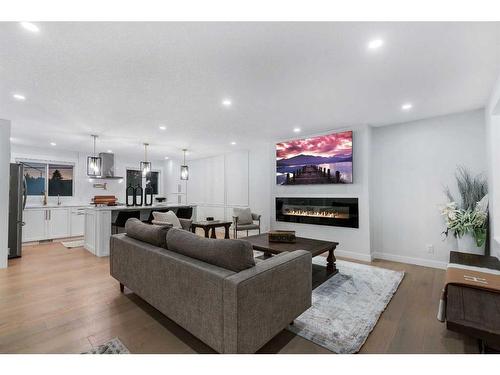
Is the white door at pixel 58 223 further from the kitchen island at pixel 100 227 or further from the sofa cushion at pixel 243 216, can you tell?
the sofa cushion at pixel 243 216

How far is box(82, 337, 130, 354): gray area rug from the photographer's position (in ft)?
5.66

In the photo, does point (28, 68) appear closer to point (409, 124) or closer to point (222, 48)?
point (222, 48)

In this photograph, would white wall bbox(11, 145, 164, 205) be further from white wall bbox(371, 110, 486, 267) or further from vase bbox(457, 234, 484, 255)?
vase bbox(457, 234, 484, 255)

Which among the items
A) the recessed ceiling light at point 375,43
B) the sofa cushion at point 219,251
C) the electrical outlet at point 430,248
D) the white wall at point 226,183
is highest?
the recessed ceiling light at point 375,43

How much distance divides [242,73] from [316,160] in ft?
9.16

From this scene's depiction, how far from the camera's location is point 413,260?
3.95m

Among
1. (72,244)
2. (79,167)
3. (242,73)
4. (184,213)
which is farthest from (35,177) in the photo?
(242,73)

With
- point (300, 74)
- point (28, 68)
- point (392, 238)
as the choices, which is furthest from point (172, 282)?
point (392, 238)

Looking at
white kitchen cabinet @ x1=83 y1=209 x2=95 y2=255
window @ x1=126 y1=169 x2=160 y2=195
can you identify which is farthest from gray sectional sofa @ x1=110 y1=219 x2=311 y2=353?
window @ x1=126 y1=169 x2=160 y2=195

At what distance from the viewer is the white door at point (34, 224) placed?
18.2 feet

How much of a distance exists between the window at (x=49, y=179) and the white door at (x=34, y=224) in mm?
925

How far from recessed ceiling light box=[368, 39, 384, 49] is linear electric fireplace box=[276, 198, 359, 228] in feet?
9.39

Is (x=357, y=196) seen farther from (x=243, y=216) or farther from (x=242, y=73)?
(x=242, y=73)

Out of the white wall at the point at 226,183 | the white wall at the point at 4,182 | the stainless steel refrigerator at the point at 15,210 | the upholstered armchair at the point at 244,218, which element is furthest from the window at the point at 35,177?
the upholstered armchair at the point at 244,218
